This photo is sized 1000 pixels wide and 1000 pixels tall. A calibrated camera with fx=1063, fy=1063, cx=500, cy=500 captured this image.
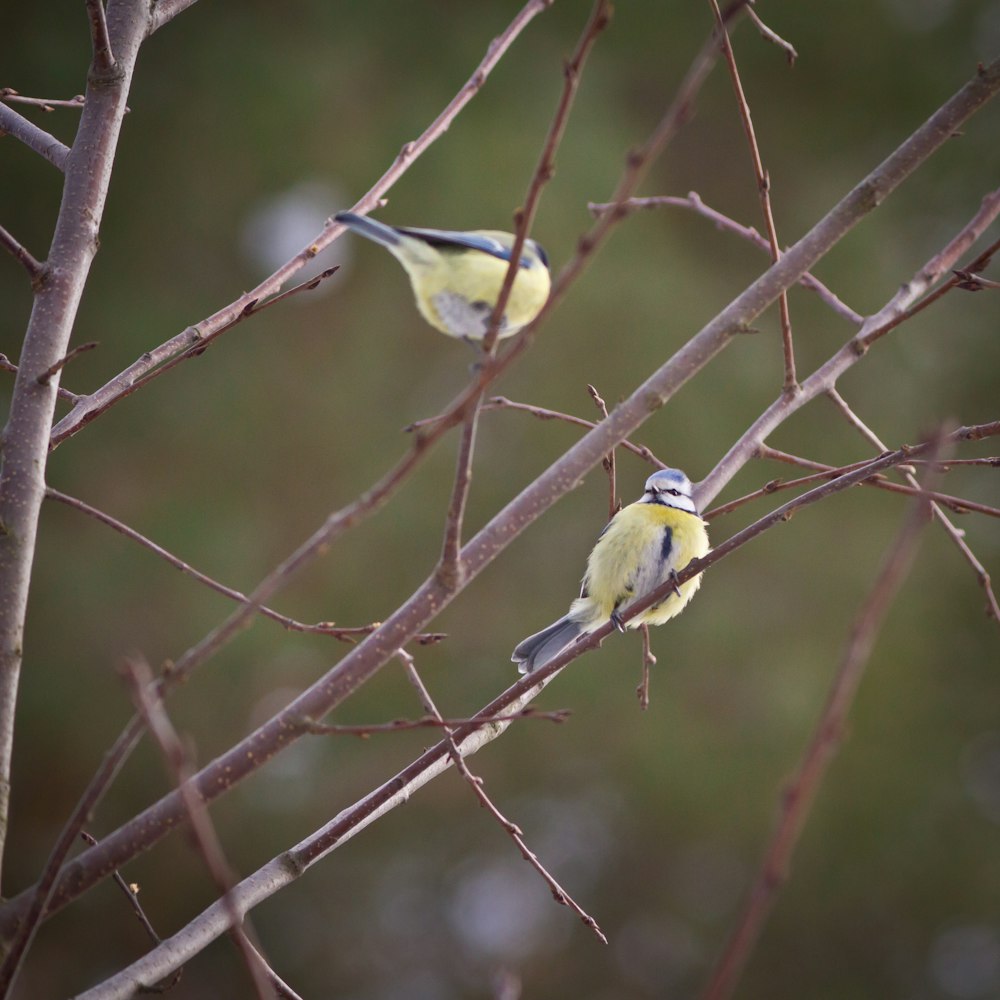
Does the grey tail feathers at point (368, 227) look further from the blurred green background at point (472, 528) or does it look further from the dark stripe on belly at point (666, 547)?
the blurred green background at point (472, 528)

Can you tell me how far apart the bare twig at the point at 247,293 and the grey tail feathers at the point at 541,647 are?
920 millimetres

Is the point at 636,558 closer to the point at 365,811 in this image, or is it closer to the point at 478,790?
the point at 478,790

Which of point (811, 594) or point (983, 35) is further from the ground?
point (983, 35)

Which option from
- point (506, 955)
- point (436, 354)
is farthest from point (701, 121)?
point (506, 955)

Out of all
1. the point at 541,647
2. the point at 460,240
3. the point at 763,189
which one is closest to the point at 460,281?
the point at 460,240

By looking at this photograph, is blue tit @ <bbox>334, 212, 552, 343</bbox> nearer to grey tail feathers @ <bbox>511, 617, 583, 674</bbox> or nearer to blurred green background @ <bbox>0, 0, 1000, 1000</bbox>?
grey tail feathers @ <bbox>511, 617, 583, 674</bbox>

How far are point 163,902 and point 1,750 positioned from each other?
5.05 m

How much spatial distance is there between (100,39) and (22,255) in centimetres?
29

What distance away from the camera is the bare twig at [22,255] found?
4.15 feet

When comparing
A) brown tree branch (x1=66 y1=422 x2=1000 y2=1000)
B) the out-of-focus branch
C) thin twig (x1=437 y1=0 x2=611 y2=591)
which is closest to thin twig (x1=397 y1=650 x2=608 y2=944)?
brown tree branch (x1=66 y1=422 x2=1000 y2=1000)

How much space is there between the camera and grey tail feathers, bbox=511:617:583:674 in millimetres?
2172

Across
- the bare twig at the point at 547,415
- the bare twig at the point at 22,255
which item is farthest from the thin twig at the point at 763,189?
the bare twig at the point at 22,255

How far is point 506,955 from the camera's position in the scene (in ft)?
18.6

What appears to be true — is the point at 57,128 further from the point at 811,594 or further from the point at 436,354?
the point at 811,594
